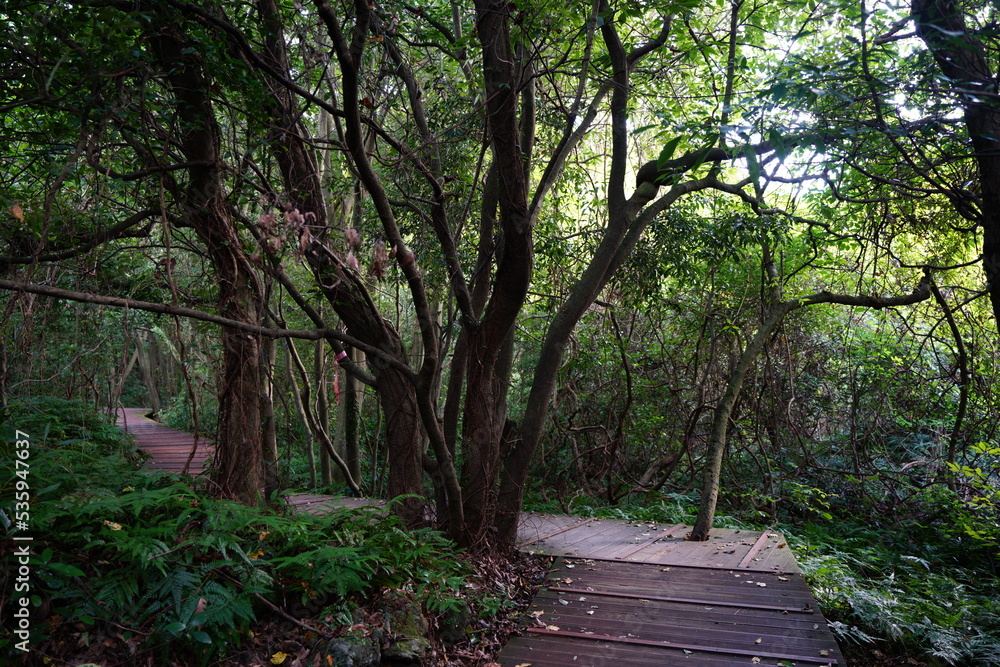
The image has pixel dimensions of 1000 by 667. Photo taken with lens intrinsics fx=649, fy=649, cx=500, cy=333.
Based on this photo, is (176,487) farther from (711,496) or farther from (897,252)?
(897,252)

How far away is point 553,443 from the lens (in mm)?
10695

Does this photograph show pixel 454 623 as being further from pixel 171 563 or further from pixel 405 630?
pixel 171 563

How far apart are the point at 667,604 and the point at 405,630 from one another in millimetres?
2285

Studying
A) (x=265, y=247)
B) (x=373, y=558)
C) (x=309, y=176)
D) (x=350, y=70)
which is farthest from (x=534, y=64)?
(x=373, y=558)

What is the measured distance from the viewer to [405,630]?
4.26m

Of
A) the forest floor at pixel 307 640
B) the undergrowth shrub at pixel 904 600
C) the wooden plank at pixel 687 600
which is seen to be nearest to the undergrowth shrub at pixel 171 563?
the forest floor at pixel 307 640

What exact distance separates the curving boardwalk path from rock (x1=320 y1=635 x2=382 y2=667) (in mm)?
991

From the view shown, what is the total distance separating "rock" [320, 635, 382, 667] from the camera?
3742 millimetres

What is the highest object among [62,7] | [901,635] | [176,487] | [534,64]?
[534,64]

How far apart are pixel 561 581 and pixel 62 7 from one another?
18.4 ft

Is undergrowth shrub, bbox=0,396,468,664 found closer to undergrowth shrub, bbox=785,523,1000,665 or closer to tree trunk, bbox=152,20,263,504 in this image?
tree trunk, bbox=152,20,263,504

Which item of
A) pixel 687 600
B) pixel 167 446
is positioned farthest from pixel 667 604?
pixel 167 446

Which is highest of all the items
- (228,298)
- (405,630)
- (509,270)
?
(509,270)

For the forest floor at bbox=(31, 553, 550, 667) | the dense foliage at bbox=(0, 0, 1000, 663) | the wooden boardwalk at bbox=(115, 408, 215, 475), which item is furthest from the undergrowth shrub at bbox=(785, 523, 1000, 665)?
the wooden boardwalk at bbox=(115, 408, 215, 475)
